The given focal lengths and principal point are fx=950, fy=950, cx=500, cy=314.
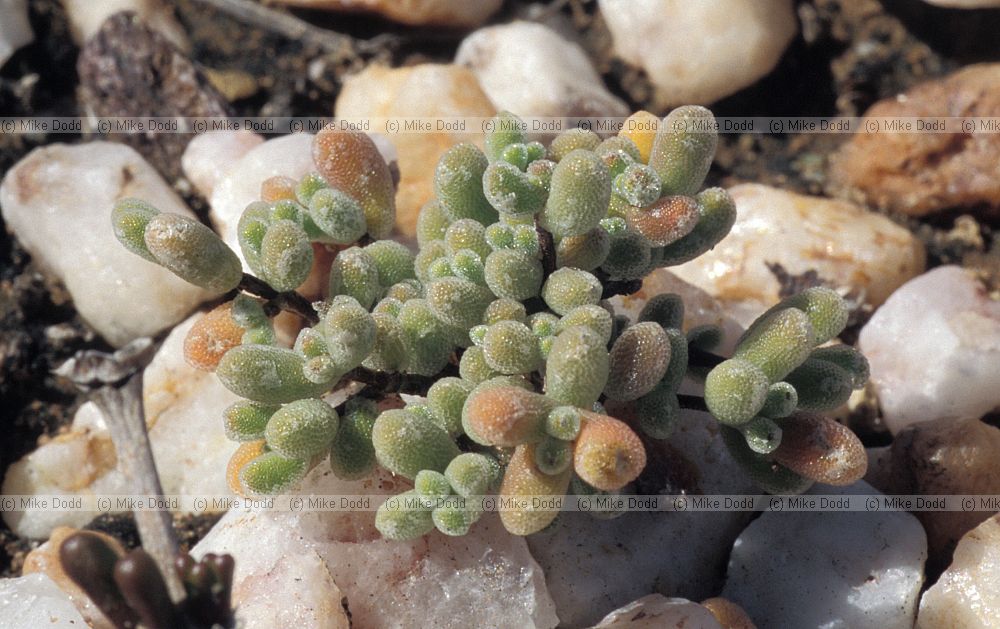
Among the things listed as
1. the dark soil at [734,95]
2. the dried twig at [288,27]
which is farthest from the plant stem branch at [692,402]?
the dried twig at [288,27]

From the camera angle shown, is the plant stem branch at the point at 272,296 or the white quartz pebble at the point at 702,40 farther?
the white quartz pebble at the point at 702,40

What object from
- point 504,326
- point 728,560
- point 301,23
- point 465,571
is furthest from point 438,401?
point 301,23

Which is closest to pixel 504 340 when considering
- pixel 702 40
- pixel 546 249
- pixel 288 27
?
pixel 546 249

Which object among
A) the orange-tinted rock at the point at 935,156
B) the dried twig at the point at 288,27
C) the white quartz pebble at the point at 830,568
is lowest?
the white quartz pebble at the point at 830,568

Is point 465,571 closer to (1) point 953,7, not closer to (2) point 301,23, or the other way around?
(2) point 301,23

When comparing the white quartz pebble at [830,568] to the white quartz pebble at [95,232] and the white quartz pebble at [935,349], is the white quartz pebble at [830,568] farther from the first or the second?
the white quartz pebble at [95,232]

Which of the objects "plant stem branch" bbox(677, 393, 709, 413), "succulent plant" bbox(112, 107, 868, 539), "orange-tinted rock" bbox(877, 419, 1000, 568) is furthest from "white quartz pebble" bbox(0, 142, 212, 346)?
"orange-tinted rock" bbox(877, 419, 1000, 568)

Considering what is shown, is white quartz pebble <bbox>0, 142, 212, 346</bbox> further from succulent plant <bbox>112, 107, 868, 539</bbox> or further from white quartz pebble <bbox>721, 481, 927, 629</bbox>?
white quartz pebble <bbox>721, 481, 927, 629</bbox>
